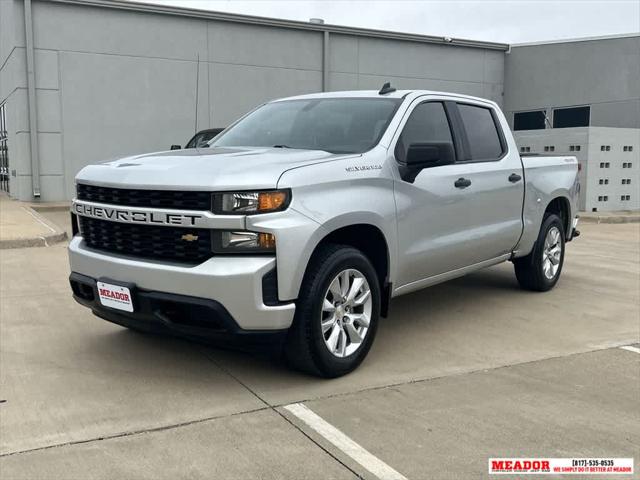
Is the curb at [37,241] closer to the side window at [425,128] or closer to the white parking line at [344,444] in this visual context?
the side window at [425,128]

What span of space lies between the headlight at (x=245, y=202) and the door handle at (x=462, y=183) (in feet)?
6.67

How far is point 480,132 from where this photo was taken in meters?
6.10

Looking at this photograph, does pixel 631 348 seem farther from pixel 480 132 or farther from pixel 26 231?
pixel 26 231

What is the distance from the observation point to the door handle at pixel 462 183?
5.39 metres

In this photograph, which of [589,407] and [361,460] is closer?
[361,460]

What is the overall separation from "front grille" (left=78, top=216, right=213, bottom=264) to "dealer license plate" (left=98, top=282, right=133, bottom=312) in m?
0.23

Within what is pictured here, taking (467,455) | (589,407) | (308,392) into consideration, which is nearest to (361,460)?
(467,455)

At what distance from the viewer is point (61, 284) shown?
723cm

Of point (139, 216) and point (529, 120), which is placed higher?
point (529, 120)

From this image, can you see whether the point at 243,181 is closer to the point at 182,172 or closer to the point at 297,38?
the point at 182,172

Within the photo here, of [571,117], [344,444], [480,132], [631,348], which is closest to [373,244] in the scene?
[344,444]

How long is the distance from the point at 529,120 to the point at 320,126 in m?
20.5

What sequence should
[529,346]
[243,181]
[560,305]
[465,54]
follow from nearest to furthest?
[243,181]
[529,346]
[560,305]
[465,54]

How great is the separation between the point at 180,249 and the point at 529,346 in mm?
2863
